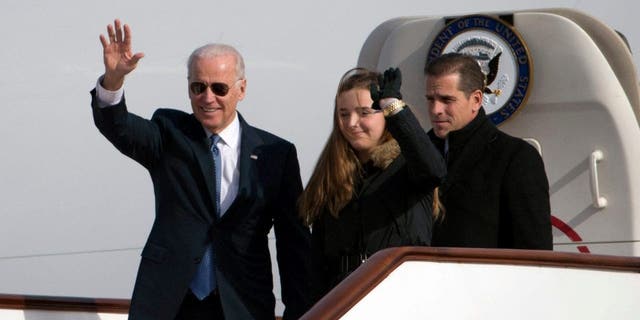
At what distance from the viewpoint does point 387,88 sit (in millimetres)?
3539

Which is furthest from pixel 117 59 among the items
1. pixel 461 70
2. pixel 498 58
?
pixel 498 58

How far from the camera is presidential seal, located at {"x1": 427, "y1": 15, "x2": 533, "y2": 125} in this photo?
5652 mm

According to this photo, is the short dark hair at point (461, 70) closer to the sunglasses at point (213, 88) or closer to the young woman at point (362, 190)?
the young woman at point (362, 190)

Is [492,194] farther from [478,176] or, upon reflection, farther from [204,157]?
[204,157]

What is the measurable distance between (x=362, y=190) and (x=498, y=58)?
86.6 inches

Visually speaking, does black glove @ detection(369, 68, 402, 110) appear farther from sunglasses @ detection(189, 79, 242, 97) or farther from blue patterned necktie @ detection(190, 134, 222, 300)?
blue patterned necktie @ detection(190, 134, 222, 300)

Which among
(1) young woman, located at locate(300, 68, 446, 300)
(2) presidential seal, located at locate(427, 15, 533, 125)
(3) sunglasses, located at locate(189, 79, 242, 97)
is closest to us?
(1) young woman, located at locate(300, 68, 446, 300)

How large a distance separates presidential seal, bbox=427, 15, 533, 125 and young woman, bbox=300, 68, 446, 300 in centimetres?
204

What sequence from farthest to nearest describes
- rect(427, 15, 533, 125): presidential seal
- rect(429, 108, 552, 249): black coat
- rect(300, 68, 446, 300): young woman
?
rect(427, 15, 533, 125): presidential seal < rect(429, 108, 552, 249): black coat < rect(300, 68, 446, 300): young woman

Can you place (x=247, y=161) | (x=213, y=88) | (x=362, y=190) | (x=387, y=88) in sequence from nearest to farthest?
(x=387, y=88) < (x=362, y=190) < (x=213, y=88) < (x=247, y=161)

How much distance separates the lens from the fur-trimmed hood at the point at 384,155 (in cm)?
364

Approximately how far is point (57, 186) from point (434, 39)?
5.71 ft

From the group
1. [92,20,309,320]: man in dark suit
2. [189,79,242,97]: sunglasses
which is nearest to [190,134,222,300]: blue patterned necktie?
[92,20,309,320]: man in dark suit

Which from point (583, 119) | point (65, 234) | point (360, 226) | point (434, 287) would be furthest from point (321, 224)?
point (583, 119)
